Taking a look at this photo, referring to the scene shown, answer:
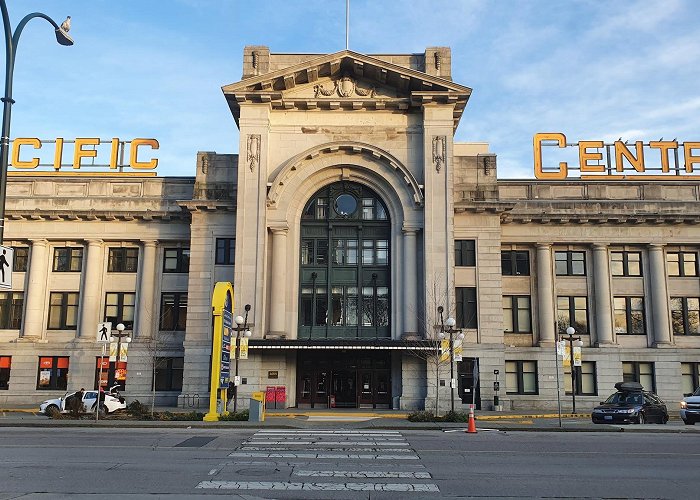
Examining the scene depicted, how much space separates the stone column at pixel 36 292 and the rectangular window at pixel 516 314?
100 ft

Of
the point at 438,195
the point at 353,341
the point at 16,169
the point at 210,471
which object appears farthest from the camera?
the point at 16,169

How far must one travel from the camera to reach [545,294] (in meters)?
45.7

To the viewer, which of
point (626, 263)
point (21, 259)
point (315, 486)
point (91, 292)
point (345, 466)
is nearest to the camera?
point (315, 486)

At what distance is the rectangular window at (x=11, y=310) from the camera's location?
4603cm

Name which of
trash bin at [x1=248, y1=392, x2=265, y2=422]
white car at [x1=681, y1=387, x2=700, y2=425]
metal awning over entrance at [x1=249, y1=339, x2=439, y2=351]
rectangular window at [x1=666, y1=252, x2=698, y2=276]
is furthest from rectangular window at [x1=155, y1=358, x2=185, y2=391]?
rectangular window at [x1=666, y1=252, x2=698, y2=276]

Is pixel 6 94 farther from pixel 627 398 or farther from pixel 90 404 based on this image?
pixel 627 398

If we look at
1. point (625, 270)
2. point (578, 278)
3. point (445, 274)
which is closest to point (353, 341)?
point (445, 274)

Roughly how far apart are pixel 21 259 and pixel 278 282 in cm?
1906

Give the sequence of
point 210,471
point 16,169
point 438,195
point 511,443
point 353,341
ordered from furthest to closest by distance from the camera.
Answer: point 16,169, point 438,195, point 353,341, point 511,443, point 210,471

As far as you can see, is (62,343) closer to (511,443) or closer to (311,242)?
(311,242)

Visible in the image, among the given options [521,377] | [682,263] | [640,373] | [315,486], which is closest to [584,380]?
[640,373]

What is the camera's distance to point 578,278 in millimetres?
46500

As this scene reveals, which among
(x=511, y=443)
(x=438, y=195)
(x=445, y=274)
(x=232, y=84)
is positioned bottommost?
(x=511, y=443)

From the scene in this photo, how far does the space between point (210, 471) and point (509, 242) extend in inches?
1363
